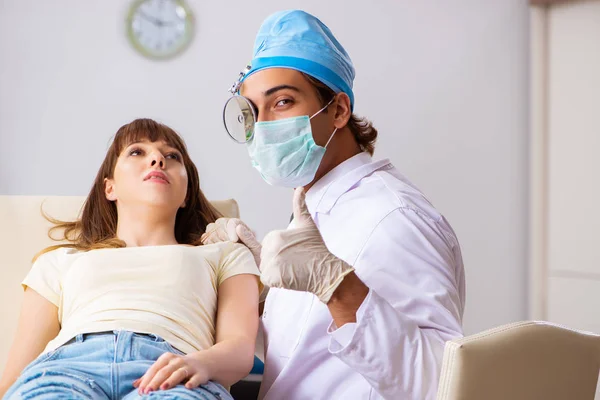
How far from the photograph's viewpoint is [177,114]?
3.68 m

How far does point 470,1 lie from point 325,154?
2420mm

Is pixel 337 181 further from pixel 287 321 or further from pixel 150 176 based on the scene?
pixel 150 176

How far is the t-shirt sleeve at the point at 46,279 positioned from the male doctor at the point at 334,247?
1.24 feet

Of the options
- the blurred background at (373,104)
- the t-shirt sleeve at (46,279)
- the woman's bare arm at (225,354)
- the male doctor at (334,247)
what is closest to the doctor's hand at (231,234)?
the male doctor at (334,247)

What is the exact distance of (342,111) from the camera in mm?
1546

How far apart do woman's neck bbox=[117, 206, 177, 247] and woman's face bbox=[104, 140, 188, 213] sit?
0.03 metres

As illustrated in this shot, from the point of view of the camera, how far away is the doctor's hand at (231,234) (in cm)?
181

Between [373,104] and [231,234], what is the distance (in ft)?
6.54

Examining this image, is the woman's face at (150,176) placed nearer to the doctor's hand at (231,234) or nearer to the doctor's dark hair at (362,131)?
the doctor's hand at (231,234)

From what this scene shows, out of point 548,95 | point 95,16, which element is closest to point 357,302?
point 548,95

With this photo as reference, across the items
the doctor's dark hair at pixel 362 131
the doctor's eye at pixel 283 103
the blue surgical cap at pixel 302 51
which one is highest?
the blue surgical cap at pixel 302 51

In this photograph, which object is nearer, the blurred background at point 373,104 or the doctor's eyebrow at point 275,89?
the doctor's eyebrow at point 275,89

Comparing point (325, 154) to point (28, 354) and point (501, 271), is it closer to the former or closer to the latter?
point (28, 354)

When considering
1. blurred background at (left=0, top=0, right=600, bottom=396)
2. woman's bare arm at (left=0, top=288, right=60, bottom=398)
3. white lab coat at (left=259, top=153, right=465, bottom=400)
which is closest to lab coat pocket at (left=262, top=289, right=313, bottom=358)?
white lab coat at (left=259, top=153, right=465, bottom=400)
